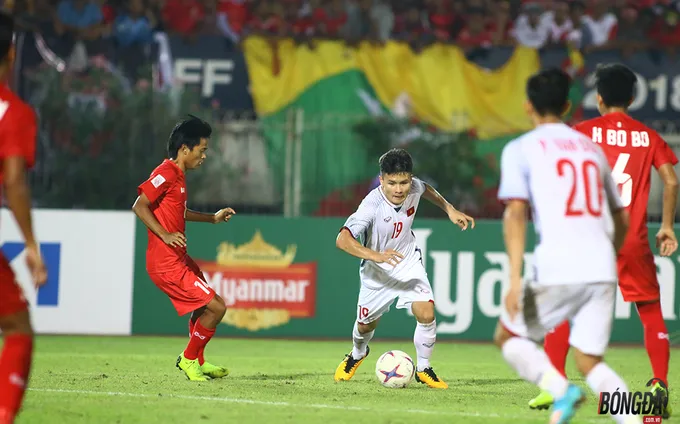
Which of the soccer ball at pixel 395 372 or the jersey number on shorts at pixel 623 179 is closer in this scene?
the jersey number on shorts at pixel 623 179

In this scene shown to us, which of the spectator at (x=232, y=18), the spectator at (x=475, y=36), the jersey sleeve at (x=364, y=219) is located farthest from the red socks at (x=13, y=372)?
the spectator at (x=475, y=36)

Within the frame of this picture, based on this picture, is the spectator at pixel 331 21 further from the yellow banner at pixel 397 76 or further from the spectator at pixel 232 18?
the spectator at pixel 232 18

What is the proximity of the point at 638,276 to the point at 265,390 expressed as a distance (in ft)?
9.38

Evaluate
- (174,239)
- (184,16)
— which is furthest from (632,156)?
(184,16)

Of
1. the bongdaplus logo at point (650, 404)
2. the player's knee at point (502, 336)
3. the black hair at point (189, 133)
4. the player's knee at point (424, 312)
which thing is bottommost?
the bongdaplus logo at point (650, 404)

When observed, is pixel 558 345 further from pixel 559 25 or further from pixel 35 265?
pixel 559 25

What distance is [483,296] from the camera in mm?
12805

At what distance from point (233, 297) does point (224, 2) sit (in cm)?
563

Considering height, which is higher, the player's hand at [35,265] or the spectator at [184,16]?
the spectator at [184,16]

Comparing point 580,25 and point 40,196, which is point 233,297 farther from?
point 580,25

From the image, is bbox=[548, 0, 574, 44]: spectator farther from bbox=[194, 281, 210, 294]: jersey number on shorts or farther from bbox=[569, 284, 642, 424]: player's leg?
bbox=[569, 284, 642, 424]: player's leg

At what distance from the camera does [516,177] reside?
16.9 ft

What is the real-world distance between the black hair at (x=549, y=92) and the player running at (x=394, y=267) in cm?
291

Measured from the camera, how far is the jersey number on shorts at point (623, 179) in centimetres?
684
